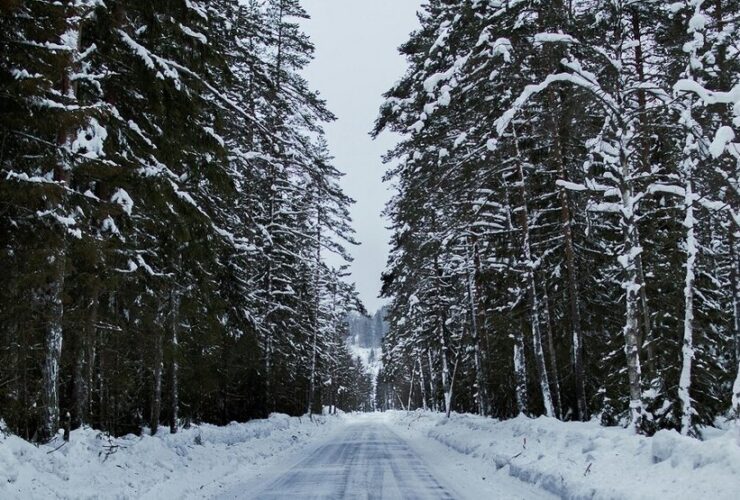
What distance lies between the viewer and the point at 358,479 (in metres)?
10.7

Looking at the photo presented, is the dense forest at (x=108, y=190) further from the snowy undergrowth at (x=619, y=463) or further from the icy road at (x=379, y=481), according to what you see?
the snowy undergrowth at (x=619, y=463)

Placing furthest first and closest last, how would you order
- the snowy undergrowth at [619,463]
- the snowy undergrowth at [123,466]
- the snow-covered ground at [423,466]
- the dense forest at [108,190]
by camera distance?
the dense forest at [108,190] → the snowy undergrowth at [123,466] → the snow-covered ground at [423,466] → the snowy undergrowth at [619,463]

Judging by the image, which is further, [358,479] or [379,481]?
[358,479]

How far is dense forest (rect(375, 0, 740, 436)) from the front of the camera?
1040cm

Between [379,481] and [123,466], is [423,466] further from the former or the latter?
[123,466]

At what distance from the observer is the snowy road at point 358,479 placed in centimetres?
898

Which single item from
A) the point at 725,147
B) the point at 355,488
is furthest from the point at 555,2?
the point at 355,488

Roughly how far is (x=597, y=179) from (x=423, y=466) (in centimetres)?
995

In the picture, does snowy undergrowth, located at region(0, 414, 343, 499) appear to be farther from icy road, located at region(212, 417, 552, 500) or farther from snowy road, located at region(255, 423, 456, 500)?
snowy road, located at region(255, 423, 456, 500)

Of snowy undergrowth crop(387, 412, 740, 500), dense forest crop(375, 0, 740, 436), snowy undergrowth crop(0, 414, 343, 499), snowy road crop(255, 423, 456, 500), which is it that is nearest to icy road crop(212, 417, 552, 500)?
snowy road crop(255, 423, 456, 500)

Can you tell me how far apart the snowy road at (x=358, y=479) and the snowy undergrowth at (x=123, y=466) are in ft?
3.98

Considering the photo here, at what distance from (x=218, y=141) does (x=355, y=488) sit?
7198 millimetres

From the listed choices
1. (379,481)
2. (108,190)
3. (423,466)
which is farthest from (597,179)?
(108,190)

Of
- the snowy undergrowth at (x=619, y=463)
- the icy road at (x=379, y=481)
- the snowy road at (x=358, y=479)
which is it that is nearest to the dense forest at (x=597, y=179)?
the snowy undergrowth at (x=619, y=463)
